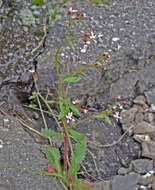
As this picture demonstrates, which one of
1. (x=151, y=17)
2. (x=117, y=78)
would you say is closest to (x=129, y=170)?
(x=117, y=78)

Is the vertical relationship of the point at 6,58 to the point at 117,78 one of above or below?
above

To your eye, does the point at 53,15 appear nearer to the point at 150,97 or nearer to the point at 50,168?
the point at 150,97

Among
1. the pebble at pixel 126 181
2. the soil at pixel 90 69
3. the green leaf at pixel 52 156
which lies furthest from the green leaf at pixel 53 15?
the pebble at pixel 126 181

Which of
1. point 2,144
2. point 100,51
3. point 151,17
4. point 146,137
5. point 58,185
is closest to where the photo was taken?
point 58,185

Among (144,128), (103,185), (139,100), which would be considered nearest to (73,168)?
(103,185)

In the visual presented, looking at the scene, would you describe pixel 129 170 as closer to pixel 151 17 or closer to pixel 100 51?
pixel 100 51

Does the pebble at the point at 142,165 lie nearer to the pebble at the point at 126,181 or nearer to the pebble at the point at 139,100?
the pebble at the point at 126,181

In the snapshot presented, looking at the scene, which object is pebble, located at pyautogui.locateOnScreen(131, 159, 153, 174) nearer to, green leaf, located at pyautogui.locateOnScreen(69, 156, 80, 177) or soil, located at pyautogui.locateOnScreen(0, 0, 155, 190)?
soil, located at pyautogui.locateOnScreen(0, 0, 155, 190)

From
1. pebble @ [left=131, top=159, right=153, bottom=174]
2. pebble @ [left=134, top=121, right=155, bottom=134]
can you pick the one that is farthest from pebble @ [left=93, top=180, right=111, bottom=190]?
pebble @ [left=134, top=121, right=155, bottom=134]

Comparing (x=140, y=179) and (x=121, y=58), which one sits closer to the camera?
Result: (x=140, y=179)
